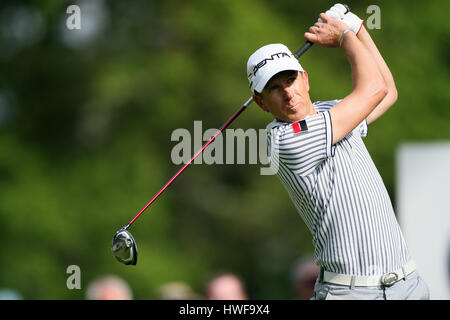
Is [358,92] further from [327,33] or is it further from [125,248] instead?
[125,248]

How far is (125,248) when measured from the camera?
4.60 metres

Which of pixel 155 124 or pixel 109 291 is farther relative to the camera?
pixel 155 124

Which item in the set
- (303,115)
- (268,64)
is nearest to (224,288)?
(303,115)

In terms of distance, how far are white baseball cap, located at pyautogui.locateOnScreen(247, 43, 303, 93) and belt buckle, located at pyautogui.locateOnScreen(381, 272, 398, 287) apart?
102 centimetres

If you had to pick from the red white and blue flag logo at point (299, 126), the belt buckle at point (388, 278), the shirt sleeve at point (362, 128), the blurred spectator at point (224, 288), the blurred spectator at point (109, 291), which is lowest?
the belt buckle at point (388, 278)

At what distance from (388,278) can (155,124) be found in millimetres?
11778

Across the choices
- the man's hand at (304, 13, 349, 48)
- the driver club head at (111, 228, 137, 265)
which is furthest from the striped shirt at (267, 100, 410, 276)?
the driver club head at (111, 228, 137, 265)

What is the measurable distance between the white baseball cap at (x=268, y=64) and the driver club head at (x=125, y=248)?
1065 millimetres

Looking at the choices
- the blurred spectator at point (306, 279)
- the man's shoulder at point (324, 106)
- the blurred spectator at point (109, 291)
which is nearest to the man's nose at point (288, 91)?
the man's shoulder at point (324, 106)

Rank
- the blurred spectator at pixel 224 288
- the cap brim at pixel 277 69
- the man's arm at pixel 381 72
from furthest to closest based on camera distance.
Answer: the blurred spectator at pixel 224 288, the man's arm at pixel 381 72, the cap brim at pixel 277 69

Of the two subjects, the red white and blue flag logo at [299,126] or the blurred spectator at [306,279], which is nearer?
the red white and blue flag logo at [299,126]

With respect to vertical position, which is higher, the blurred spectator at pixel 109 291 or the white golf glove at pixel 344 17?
the white golf glove at pixel 344 17

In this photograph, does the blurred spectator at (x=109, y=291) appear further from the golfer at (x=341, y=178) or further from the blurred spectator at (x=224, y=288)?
the golfer at (x=341, y=178)

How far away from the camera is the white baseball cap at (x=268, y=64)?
4074 mm
